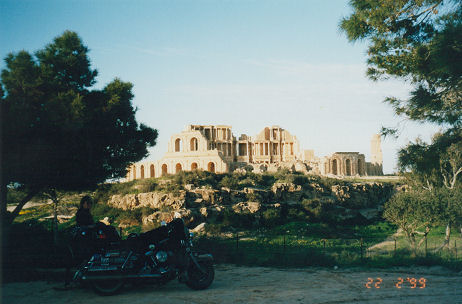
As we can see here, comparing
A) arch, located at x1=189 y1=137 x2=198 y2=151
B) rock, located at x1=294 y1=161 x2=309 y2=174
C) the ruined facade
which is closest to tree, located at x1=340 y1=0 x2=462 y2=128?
the ruined facade

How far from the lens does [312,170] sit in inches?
2307

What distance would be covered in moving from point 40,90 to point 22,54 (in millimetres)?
1400

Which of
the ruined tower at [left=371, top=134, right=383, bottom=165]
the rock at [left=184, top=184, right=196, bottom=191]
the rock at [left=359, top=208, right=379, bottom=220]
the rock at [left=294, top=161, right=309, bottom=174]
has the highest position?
the ruined tower at [left=371, top=134, right=383, bottom=165]

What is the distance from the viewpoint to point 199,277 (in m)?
7.82

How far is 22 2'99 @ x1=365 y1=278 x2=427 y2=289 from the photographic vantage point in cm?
781

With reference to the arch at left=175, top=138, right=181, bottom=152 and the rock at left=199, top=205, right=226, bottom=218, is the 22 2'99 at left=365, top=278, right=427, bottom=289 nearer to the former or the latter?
the rock at left=199, top=205, right=226, bottom=218

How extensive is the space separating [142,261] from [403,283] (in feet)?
16.9

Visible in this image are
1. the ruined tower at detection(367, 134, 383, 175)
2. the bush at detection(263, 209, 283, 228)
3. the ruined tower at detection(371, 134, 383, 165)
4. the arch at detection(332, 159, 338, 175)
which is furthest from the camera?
the ruined tower at detection(371, 134, 383, 165)

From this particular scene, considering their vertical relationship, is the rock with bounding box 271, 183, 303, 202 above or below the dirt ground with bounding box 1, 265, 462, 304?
above

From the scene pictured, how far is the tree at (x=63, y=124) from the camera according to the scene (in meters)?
11.4

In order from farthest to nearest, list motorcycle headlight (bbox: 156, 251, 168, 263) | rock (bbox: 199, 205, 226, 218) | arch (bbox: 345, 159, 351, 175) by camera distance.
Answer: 1. arch (bbox: 345, 159, 351, 175)
2. rock (bbox: 199, 205, 226, 218)
3. motorcycle headlight (bbox: 156, 251, 168, 263)

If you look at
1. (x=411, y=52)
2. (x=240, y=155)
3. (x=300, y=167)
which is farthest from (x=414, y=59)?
(x=240, y=155)

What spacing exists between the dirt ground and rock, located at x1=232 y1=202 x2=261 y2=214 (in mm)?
25942

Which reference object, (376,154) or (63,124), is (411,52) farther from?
(376,154)
